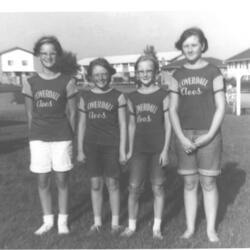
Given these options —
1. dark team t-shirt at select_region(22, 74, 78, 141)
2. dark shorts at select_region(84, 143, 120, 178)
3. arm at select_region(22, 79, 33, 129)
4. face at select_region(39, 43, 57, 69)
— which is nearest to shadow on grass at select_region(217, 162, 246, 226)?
dark shorts at select_region(84, 143, 120, 178)

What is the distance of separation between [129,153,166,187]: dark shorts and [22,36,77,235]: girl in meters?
0.58

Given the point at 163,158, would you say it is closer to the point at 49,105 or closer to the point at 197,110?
the point at 197,110

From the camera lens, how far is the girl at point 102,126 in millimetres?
3551

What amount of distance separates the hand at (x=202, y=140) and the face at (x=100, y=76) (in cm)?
92

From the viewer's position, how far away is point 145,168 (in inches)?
140

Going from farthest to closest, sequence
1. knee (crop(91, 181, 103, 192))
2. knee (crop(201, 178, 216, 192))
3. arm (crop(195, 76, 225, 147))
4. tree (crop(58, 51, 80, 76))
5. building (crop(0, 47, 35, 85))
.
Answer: building (crop(0, 47, 35, 85)) < tree (crop(58, 51, 80, 76)) < knee (crop(91, 181, 103, 192)) < knee (crop(201, 178, 216, 192)) < arm (crop(195, 76, 225, 147))

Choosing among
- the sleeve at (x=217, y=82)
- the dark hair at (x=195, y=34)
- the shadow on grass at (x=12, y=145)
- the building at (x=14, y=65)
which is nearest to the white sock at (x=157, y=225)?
the sleeve at (x=217, y=82)

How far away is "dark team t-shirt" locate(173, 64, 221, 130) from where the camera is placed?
3291mm

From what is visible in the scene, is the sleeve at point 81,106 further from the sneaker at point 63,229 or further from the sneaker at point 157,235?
the sneaker at point 157,235

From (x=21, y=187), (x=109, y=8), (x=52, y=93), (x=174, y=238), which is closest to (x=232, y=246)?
(x=174, y=238)

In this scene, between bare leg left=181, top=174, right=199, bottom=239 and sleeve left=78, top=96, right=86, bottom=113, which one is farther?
sleeve left=78, top=96, right=86, bottom=113

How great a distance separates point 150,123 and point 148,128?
1.8 inches

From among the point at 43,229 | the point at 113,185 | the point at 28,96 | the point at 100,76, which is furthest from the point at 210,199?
the point at 28,96

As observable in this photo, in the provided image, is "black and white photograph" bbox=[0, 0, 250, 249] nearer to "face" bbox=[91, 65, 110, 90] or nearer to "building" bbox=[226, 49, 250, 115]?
"face" bbox=[91, 65, 110, 90]
